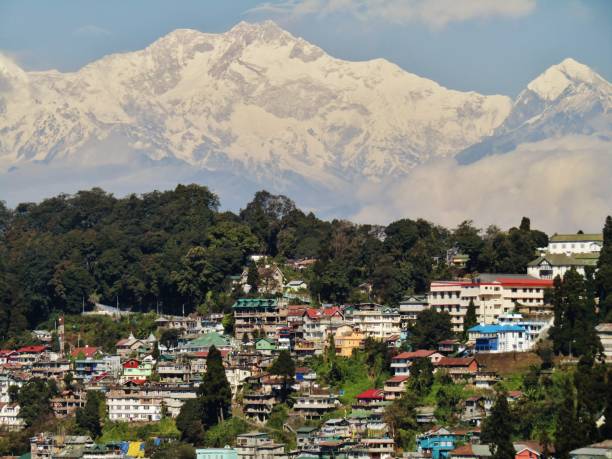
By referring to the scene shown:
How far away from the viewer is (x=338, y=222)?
99.9 metres

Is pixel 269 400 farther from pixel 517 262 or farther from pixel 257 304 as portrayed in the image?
pixel 517 262

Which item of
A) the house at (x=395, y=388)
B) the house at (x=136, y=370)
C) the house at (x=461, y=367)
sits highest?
the house at (x=136, y=370)

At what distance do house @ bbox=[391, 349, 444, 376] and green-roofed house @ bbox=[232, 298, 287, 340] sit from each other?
36.3 feet

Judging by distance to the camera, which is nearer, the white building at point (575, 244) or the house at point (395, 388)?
the house at point (395, 388)

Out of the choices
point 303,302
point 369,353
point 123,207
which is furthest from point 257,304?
point 123,207

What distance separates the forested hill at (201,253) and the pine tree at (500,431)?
20613 millimetres

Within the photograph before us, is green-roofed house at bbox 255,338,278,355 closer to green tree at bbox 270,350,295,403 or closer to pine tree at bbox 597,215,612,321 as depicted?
green tree at bbox 270,350,295,403

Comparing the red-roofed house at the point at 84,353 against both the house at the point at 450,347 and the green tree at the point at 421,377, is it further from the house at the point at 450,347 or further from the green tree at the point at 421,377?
the green tree at the point at 421,377

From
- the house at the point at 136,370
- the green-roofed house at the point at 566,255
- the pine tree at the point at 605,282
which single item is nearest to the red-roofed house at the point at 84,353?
the house at the point at 136,370

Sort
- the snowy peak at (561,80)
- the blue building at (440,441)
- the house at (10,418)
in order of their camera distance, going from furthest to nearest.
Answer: the snowy peak at (561,80) < the house at (10,418) < the blue building at (440,441)

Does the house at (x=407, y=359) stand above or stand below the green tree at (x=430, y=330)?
below

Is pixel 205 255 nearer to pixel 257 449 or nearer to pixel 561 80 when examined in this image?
pixel 257 449

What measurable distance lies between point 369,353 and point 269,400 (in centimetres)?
574

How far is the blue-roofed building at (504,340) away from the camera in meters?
75.1
